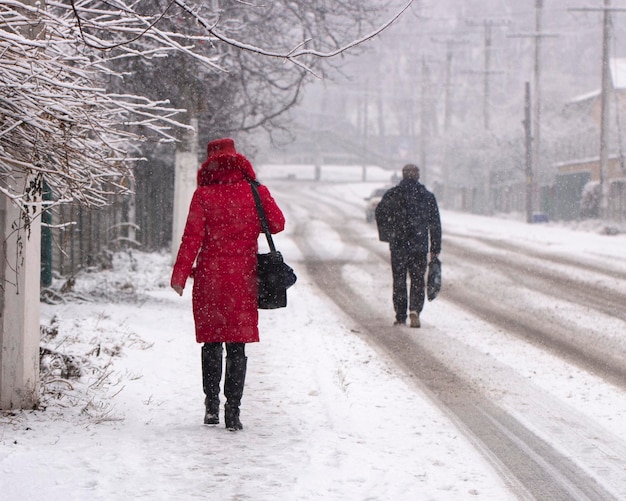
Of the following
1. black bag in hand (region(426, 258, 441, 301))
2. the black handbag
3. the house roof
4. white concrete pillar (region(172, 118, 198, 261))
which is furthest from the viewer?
the house roof

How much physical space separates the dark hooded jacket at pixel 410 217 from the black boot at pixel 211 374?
5.37 metres

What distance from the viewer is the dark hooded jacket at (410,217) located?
11.5 m

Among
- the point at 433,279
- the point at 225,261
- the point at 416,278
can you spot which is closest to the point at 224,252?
the point at 225,261

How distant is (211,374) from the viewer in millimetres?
6328

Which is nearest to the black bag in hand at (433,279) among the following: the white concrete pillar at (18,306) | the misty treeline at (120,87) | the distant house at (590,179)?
the misty treeline at (120,87)

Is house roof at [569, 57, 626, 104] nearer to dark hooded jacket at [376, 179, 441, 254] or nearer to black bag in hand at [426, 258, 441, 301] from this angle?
black bag in hand at [426, 258, 441, 301]

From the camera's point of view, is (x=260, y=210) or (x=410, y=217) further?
(x=410, y=217)

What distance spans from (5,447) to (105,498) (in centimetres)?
103

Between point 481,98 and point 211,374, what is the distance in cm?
9969

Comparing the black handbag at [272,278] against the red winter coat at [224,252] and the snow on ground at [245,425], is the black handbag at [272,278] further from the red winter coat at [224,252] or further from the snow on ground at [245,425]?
the snow on ground at [245,425]

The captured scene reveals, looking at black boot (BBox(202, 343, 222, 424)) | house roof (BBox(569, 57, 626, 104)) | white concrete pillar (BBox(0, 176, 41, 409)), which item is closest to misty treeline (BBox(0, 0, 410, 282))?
white concrete pillar (BBox(0, 176, 41, 409))

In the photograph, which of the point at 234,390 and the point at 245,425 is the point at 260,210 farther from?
the point at 245,425

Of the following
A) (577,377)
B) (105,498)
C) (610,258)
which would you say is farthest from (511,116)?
(105,498)

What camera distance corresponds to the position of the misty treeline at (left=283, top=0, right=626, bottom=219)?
52.8 metres
